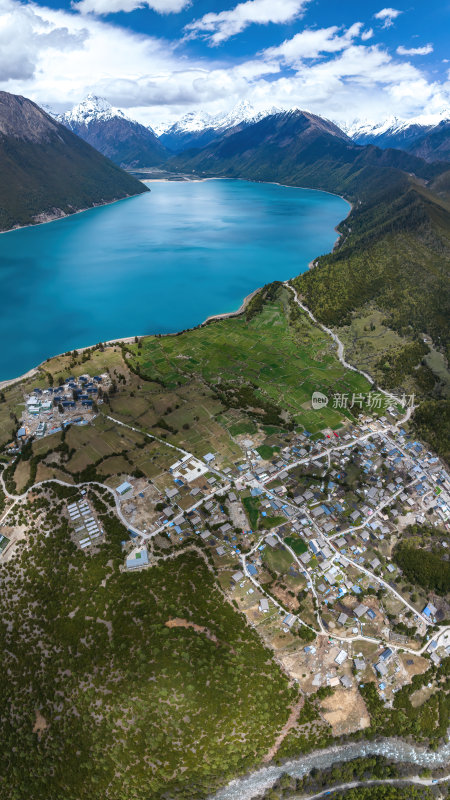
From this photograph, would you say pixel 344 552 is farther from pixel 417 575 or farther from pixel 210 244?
pixel 210 244

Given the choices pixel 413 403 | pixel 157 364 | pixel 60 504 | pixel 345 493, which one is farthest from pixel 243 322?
pixel 60 504

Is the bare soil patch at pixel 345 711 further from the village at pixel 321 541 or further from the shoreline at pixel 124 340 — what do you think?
the shoreline at pixel 124 340

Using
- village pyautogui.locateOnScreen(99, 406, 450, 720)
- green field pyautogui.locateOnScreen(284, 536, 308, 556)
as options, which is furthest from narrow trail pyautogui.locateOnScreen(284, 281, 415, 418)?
green field pyautogui.locateOnScreen(284, 536, 308, 556)

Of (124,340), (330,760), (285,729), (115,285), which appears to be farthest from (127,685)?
(115,285)

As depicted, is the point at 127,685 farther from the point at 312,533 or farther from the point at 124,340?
the point at 124,340

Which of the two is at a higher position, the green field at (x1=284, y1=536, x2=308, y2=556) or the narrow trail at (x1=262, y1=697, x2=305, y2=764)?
the green field at (x1=284, y1=536, x2=308, y2=556)

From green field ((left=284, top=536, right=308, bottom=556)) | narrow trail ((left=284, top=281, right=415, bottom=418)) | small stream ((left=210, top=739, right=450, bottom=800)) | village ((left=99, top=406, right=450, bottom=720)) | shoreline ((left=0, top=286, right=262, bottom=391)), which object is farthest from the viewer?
shoreline ((left=0, top=286, right=262, bottom=391))

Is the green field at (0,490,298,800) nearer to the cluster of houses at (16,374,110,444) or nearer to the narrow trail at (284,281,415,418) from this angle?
the cluster of houses at (16,374,110,444)

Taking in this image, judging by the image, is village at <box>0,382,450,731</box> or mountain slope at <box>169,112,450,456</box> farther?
mountain slope at <box>169,112,450,456</box>

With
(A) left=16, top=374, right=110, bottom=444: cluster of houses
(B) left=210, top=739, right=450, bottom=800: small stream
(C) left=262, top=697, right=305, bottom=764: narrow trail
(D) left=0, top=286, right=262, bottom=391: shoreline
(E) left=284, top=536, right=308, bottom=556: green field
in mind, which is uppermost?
(D) left=0, top=286, right=262, bottom=391: shoreline
